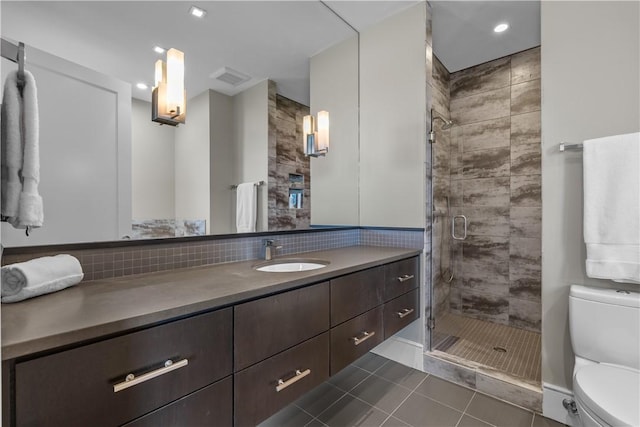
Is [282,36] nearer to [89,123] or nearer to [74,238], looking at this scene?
[89,123]

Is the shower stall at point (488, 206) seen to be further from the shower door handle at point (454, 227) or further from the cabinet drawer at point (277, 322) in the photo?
the cabinet drawer at point (277, 322)

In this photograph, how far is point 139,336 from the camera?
2.38ft

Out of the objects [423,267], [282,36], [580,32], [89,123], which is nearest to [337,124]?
[282,36]

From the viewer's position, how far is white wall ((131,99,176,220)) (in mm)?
1227

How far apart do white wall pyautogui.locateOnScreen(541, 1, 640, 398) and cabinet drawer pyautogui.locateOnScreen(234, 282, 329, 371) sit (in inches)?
52.5

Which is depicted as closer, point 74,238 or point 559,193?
point 74,238

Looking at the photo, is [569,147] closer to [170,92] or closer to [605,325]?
[605,325]

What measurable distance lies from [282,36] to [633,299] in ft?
8.13

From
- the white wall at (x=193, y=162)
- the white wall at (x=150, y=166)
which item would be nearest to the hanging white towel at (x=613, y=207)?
the white wall at (x=193, y=162)

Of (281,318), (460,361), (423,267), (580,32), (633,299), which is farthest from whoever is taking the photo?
(423,267)

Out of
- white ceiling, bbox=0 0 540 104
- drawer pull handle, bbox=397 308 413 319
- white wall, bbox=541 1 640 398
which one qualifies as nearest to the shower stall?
white ceiling, bbox=0 0 540 104

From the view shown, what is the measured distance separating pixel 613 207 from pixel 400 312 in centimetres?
122

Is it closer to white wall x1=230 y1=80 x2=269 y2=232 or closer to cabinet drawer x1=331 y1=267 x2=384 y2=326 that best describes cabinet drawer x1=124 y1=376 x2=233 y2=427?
cabinet drawer x1=331 y1=267 x2=384 y2=326

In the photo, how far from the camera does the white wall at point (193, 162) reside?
1353 mm
